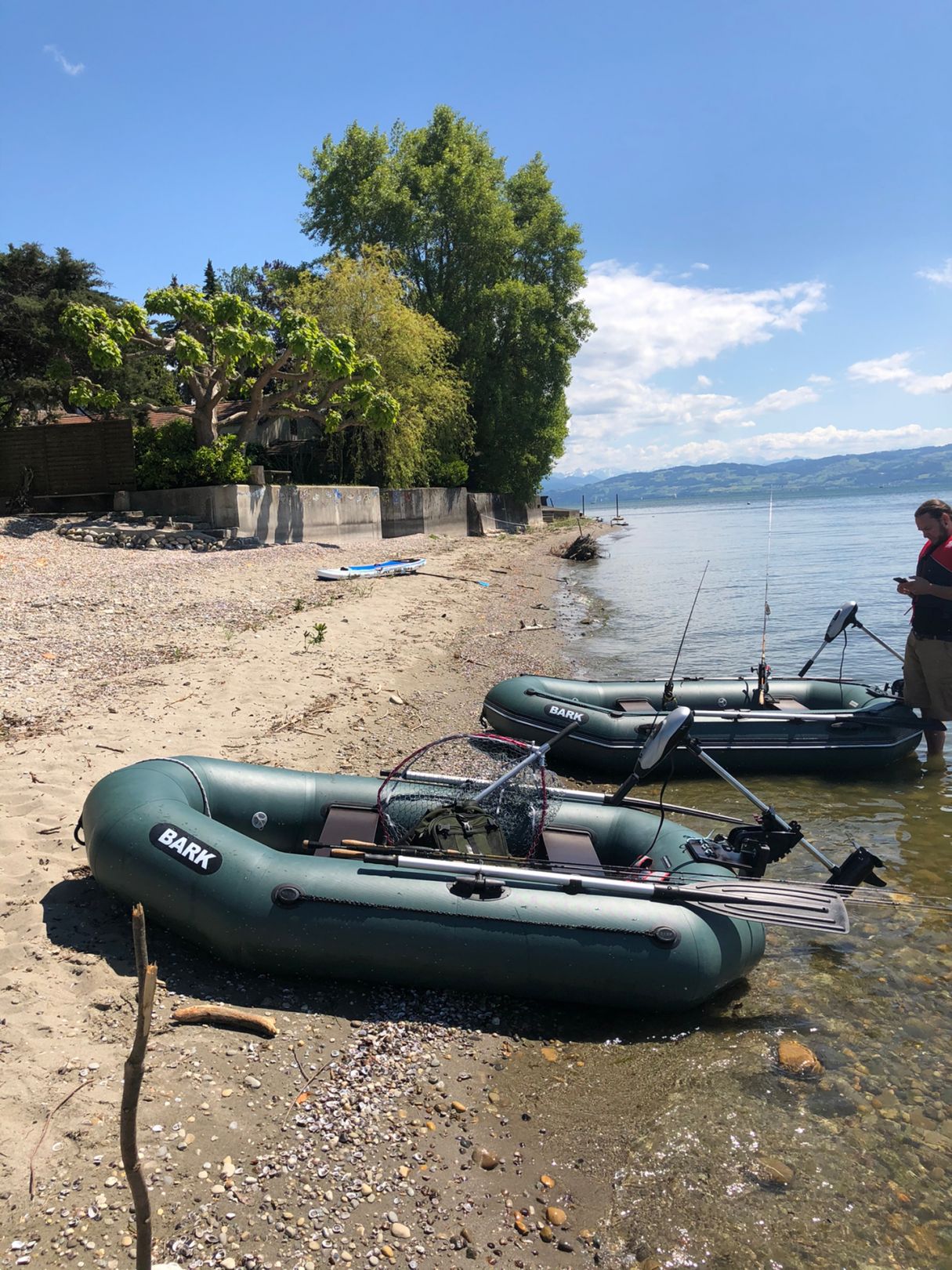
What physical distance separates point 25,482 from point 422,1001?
60.4 ft

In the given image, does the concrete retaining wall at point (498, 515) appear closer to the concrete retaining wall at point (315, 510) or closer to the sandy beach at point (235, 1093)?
the concrete retaining wall at point (315, 510)

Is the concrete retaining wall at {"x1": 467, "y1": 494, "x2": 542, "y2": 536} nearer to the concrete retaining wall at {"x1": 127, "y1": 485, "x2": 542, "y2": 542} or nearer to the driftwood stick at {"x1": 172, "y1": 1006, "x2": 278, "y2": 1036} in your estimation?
the concrete retaining wall at {"x1": 127, "y1": 485, "x2": 542, "y2": 542}

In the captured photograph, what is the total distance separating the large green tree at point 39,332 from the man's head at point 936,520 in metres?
21.2

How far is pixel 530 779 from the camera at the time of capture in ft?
17.2

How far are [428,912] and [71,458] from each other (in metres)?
18.5

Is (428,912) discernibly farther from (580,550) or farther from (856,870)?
(580,550)

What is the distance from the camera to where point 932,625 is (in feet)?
23.9

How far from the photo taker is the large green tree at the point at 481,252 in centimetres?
3372

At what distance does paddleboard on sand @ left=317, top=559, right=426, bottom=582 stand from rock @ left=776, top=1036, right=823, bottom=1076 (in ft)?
41.9

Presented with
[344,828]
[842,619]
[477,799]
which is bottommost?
[344,828]

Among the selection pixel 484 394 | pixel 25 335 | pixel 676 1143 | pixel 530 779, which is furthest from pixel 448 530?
pixel 676 1143

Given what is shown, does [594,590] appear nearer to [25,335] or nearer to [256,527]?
[256,527]

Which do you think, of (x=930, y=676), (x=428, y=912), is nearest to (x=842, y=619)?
(x=930, y=676)

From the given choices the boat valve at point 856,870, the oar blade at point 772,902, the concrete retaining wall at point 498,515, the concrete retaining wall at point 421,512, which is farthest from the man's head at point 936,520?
the concrete retaining wall at point 498,515
